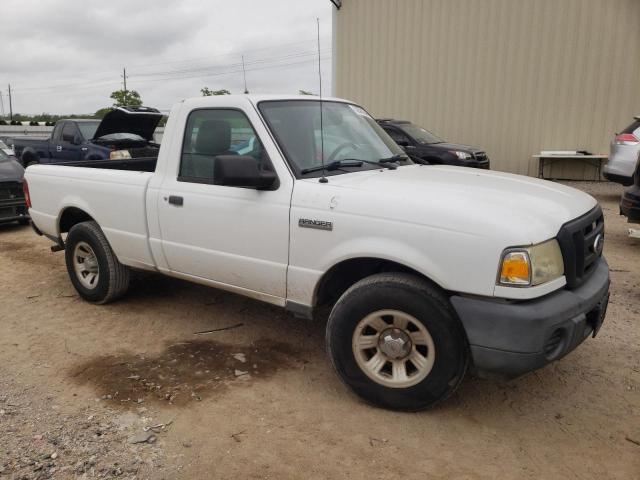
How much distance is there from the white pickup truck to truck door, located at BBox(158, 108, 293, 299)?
0.04ft

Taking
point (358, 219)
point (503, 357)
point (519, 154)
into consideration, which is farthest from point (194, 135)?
point (519, 154)

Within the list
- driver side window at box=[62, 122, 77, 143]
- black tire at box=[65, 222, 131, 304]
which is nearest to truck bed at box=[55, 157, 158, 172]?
black tire at box=[65, 222, 131, 304]

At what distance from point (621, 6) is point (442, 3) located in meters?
4.12

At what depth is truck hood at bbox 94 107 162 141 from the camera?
6938 mm

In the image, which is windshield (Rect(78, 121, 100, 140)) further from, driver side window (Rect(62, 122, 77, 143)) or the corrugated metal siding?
the corrugated metal siding

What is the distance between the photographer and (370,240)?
10.3 ft

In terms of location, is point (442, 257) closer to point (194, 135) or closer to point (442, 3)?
point (194, 135)

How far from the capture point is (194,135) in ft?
13.6


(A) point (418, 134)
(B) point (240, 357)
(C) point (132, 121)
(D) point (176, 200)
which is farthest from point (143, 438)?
(A) point (418, 134)

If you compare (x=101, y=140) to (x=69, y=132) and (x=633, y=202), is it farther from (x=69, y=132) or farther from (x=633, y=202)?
(x=633, y=202)

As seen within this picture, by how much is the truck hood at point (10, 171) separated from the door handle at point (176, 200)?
20.3ft

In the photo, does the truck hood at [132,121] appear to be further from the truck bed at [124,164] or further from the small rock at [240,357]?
the small rock at [240,357]

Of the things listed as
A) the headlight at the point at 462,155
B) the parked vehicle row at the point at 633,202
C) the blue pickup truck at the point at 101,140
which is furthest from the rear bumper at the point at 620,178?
the blue pickup truck at the point at 101,140

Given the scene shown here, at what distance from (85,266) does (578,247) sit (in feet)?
13.9
